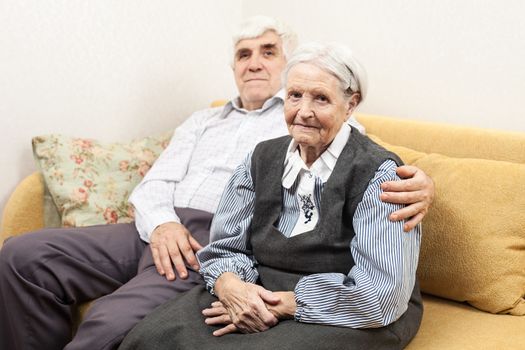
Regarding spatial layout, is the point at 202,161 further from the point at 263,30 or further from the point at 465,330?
→ the point at 465,330

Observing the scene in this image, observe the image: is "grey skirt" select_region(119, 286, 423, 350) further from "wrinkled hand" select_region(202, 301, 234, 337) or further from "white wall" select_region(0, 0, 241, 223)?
"white wall" select_region(0, 0, 241, 223)

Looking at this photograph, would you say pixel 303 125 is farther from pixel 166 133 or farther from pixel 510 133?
pixel 166 133

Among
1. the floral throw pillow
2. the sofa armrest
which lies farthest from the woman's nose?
the sofa armrest

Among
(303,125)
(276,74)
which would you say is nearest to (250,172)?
(303,125)

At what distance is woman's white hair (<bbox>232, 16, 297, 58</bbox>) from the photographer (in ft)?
7.64

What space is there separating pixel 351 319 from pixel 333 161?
0.42 metres

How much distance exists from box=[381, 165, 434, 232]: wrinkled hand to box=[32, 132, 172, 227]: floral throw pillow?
4.03 ft

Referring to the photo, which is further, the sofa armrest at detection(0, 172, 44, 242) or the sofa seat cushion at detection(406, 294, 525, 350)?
the sofa armrest at detection(0, 172, 44, 242)

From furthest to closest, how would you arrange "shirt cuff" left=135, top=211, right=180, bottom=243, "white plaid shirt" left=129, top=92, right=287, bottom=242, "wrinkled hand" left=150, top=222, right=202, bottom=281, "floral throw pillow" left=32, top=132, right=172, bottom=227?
"floral throw pillow" left=32, top=132, right=172, bottom=227 < "white plaid shirt" left=129, top=92, right=287, bottom=242 < "shirt cuff" left=135, top=211, right=180, bottom=243 < "wrinkled hand" left=150, top=222, right=202, bottom=281

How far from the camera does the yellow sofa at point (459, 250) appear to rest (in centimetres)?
161

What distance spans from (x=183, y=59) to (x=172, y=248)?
48.7 inches

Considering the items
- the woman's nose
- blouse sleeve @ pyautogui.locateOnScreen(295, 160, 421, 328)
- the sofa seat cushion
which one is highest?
the woman's nose

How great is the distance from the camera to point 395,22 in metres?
2.39

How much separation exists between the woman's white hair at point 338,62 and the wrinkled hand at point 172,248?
71cm
